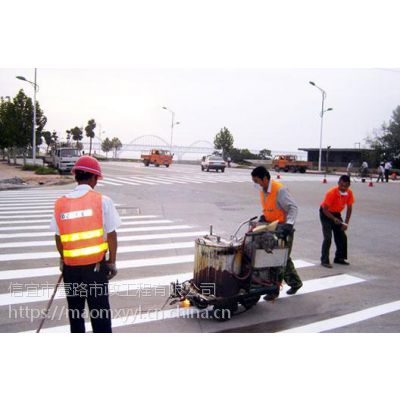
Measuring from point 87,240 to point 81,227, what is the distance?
108 millimetres

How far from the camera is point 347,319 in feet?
14.4

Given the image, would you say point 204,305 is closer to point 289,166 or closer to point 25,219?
point 25,219

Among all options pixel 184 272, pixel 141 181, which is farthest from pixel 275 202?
pixel 141 181

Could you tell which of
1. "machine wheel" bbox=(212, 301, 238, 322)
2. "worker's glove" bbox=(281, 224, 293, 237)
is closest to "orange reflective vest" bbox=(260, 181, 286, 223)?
"worker's glove" bbox=(281, 224, 293, 237)

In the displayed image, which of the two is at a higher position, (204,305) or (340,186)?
(340,186)

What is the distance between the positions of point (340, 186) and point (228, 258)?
2989mm

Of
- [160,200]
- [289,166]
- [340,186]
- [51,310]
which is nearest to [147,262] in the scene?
[51,310]

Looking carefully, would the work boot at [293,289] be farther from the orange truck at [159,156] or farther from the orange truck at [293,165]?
the orange truck at [293,165]

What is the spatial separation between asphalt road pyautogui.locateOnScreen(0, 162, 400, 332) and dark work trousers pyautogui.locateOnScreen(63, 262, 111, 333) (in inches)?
29.7

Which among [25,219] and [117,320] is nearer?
[117,320]

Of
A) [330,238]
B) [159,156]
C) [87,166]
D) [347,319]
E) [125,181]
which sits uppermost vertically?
[159,156]

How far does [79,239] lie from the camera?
125 inches

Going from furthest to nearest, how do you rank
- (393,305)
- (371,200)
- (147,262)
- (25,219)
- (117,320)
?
(371,200) → (25,219) → (147,262) → (393,305) → (117,320)

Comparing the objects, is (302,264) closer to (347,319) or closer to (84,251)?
(347,319)
